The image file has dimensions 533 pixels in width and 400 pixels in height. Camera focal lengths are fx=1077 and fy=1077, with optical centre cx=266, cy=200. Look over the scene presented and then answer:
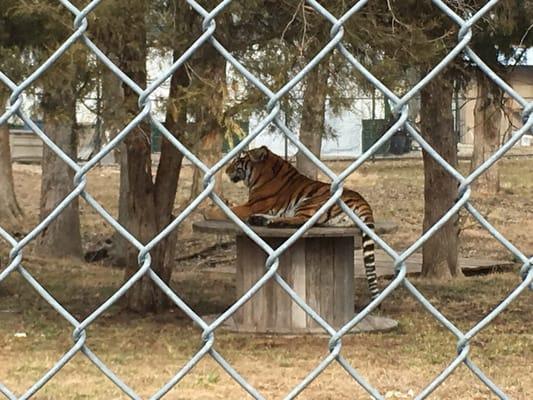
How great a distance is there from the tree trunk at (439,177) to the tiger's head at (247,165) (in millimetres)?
2680

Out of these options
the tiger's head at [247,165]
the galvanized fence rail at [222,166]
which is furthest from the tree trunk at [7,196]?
the galvanized fence rail at [222,166]

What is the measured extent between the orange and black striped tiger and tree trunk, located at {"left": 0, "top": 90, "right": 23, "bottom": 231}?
8.00m

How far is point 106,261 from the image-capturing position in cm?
1475

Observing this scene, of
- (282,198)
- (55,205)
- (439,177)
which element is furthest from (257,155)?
(55,205)

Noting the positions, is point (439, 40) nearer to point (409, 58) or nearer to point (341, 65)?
point (409, 58)

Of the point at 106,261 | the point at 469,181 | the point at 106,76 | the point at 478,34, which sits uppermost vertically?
the point at 478,34

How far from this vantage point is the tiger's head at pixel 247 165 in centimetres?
955

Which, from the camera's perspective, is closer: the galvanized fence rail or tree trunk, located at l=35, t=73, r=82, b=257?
the galvanized fence rail

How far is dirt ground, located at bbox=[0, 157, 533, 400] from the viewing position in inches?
257

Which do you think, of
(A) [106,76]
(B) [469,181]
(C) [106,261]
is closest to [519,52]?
(A) [106,76]

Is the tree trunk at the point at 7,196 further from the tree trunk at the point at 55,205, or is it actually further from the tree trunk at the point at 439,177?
the tree trunk at the point at 439,177

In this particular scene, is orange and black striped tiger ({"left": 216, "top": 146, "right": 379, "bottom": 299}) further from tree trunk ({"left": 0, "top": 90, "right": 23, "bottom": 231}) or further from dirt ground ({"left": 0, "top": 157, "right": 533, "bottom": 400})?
tree trunk ({"left": 0, "top": 90, "right": 23, "bottom": 231})

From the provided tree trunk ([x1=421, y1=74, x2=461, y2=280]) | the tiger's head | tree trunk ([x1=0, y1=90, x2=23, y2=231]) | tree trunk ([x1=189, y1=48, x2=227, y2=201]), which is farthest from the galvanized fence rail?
tree trunk ([x1=0, y1=90, x2=23, y2=231])

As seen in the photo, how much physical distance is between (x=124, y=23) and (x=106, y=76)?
478 mm
